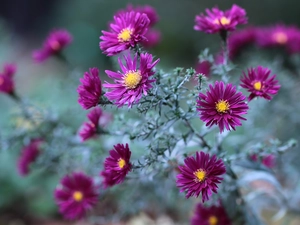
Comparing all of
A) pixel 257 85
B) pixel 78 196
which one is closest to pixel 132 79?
pixel 257 85

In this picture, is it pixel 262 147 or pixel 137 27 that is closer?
pixel 137 27

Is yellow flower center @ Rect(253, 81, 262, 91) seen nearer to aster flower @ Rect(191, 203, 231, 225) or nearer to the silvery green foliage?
the silvery green foliage

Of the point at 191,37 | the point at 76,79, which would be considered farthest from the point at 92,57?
the point at 76,79

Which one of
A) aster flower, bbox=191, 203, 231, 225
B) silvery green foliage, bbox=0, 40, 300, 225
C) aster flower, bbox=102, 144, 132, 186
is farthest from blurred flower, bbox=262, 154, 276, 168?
aster flower, bbox=102, 144, 132, 186

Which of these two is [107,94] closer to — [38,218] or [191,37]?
[38,218]

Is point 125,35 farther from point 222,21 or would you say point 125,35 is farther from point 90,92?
point 222,21
